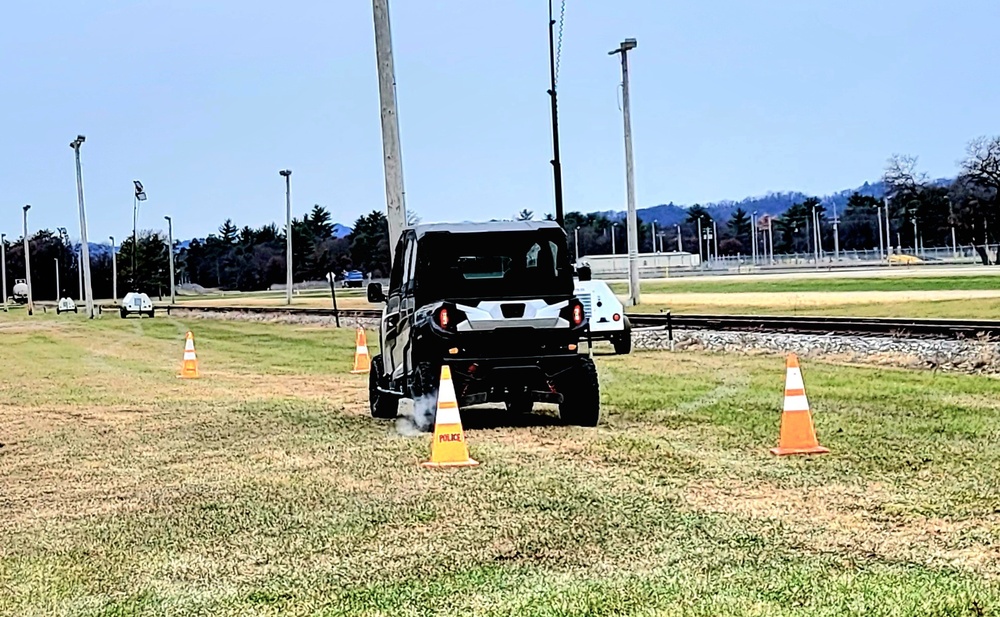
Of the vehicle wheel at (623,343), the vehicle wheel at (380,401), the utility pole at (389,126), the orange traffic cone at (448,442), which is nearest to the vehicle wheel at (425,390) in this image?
the vehicle wheel at (380,401)

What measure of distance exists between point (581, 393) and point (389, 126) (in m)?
10.5

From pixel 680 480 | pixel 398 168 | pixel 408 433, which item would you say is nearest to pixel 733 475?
pixel 680 480

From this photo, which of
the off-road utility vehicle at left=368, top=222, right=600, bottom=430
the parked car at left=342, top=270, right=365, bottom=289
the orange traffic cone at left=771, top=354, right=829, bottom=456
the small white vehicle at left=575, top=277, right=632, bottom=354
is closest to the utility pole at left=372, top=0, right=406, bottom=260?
the small white vehicle at left=575, top=277, right=632, bottom=354

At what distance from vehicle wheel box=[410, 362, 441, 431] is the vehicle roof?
1370 mm

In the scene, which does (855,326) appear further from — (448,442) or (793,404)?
(448,442)

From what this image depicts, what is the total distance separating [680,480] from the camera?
10.0m

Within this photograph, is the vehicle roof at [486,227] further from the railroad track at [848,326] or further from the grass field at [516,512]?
the railroad track at [848,326]

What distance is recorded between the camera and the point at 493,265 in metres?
13.9

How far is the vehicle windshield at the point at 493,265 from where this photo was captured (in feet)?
45.0

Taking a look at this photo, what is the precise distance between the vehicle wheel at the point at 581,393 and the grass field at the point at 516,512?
0.28 meters

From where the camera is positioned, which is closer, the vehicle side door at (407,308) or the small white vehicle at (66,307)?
the vehicle side door at (407,308)

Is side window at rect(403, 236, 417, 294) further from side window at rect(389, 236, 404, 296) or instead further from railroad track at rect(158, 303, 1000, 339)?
railroad track at rect(158, 303, 1000, 339)

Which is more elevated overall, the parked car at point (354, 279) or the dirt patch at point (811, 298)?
the parked car at point (354, 279)

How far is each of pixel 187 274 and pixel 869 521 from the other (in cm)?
18520
